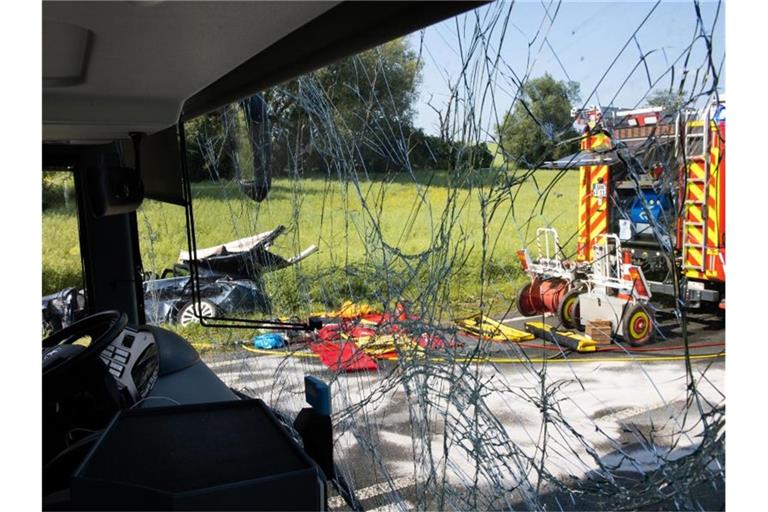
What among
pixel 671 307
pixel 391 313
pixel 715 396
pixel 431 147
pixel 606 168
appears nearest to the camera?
pixel 715 396

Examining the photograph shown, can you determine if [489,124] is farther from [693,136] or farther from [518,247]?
[693,136]

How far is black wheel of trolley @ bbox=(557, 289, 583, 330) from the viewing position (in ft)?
6.72

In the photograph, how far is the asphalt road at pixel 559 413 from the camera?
1.48 meters

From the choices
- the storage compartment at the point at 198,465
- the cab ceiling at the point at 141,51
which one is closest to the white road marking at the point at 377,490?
the storage compartment at the point at 198,465

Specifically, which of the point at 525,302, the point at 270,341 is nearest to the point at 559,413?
the point at 525,302

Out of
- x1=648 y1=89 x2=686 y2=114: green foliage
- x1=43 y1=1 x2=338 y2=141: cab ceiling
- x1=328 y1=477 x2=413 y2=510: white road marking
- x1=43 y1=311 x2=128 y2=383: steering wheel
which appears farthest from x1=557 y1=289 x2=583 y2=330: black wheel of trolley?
x1=43 y1=311 x2=128 y2=383: steering wheel

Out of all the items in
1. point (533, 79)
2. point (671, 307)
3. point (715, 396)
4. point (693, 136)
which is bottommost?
point (715, 396)

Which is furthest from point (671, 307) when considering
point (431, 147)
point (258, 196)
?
point (258, 196)

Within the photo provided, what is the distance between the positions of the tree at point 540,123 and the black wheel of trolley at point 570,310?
19.1 inches

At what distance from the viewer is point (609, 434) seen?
5.71 ft

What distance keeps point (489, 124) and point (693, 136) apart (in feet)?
2.20

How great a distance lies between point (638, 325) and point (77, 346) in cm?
154

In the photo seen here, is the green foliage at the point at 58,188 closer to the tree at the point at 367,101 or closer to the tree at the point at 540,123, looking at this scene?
the tree at the point at 367,101

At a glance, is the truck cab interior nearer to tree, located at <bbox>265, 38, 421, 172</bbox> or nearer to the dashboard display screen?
the dashboard display screen
